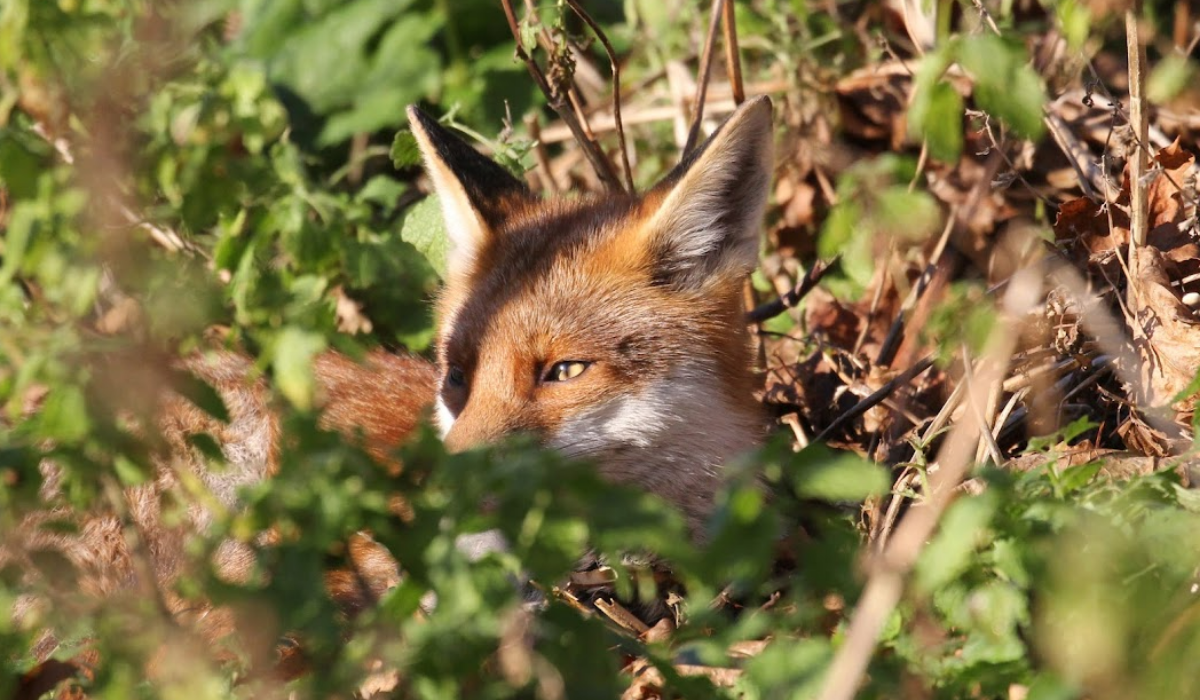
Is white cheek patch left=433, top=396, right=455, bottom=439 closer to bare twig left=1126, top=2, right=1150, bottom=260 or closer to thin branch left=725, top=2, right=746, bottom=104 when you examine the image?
thin branch left=725, top=2, right=746, bottom=104

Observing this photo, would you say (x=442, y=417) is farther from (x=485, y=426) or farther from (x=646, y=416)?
(x=646, y=416)

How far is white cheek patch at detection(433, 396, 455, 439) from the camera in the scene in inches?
175

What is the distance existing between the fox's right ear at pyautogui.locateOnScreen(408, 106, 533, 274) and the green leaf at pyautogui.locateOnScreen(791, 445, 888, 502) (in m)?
2.80

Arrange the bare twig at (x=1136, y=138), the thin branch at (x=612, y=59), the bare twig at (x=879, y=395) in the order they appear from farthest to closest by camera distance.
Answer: the thin branch at (x=612, y=59) < the bare twig at (x=879, y=395) < the bare twig at (x=1136, y=138)

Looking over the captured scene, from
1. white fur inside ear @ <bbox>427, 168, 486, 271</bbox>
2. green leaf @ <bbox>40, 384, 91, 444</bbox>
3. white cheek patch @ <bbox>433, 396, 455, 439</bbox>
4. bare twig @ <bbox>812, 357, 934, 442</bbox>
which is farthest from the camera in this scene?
white fur inside ear @ <bbox>427, 168, 486, 271</bbox>

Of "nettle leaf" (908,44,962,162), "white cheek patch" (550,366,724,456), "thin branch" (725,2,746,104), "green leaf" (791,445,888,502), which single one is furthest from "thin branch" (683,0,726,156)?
"green leaf" (791,445,888,502)

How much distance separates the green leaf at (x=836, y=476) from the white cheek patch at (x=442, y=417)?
7.45 feet

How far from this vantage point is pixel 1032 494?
9.02ft

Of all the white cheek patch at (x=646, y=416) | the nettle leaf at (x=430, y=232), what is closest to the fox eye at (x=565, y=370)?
the white cheek patch at (x=646, y=416)

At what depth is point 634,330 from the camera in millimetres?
4355

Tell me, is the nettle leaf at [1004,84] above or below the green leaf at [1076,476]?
above

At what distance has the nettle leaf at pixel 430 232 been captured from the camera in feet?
16.1

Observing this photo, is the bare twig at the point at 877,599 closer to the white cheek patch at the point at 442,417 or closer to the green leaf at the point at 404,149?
→ the white cheek patch at the point at 442,417

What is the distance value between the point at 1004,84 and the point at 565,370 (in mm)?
2037
